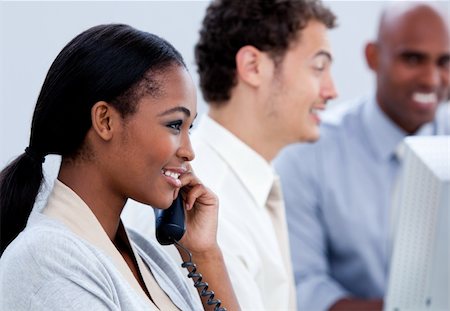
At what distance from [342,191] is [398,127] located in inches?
14.6

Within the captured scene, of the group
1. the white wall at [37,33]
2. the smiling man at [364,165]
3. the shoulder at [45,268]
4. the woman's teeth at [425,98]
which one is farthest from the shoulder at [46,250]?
the woman's teeth at [425,98]

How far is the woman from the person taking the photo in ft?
3.88

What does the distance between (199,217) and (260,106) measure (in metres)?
0.48

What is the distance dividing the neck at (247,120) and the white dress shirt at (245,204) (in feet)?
0.10

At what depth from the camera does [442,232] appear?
1673 mm

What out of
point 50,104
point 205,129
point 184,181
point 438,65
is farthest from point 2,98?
point 438,65

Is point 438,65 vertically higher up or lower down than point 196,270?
higher up

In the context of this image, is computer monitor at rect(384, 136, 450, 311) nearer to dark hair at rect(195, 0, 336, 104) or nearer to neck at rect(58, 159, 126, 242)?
dark hair at rect(195, 0, 336, 104)

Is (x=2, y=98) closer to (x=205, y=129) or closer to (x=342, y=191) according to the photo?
(x=205, y=129)

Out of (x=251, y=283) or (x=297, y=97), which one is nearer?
(x=251, y=283)

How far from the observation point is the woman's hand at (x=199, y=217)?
156 cm

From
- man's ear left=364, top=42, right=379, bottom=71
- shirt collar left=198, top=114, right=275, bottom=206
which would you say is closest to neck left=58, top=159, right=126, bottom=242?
shirt collar left=198, top=114, right=275, bottom=206

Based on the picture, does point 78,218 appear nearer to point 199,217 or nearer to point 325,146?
point 199,217

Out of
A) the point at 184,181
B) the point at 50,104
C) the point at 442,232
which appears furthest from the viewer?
the point at 442,232
